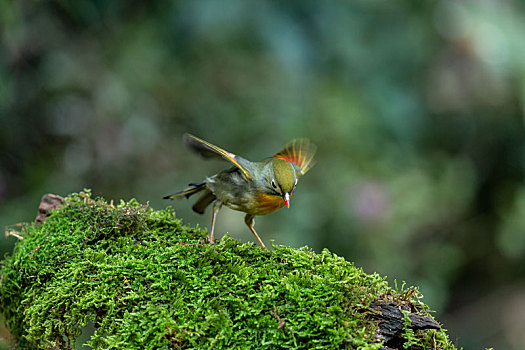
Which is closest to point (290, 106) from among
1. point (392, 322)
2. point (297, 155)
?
point (297, 155)

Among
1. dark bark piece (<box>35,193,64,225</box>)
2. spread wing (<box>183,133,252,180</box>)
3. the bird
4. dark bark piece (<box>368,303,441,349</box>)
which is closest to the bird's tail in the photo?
the bird

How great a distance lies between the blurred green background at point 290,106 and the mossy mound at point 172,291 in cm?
250

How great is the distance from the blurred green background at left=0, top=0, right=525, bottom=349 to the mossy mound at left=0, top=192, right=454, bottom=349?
2.50 m

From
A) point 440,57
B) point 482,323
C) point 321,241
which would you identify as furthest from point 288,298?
point 482,323

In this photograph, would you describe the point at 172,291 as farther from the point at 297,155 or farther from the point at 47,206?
the point at 297,155

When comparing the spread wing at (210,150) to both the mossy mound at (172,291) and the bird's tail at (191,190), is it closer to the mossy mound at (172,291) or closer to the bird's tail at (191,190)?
the bird's tail at (191,190)

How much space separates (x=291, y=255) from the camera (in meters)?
2.77

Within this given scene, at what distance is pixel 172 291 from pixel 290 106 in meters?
4.01

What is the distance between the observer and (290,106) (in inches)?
244

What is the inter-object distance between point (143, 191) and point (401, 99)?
132 inches

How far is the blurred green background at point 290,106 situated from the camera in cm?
525

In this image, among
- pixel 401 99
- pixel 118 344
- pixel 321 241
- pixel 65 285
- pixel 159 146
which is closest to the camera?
pixel 118 344

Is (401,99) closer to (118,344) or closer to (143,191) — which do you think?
(143,191)

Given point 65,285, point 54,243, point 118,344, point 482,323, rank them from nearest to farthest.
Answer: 1. point 118,344
2. point 65,285
3. point 54,243
4. point 482,323
